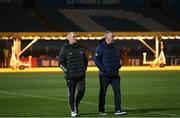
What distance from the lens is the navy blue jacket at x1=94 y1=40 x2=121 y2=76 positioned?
1638cm

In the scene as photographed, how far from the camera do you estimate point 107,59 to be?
16.4 meters

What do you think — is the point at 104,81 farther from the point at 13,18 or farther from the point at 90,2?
the point at 90,2

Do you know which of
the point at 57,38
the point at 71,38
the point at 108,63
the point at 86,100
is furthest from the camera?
the point at 57,38

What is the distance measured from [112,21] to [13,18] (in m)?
8.89

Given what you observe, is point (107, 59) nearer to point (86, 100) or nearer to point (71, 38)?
point (71, 38)

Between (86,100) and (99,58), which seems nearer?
(99,58)

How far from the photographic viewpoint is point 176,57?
172 ft

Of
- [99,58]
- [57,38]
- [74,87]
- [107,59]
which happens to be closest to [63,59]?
[74,87]

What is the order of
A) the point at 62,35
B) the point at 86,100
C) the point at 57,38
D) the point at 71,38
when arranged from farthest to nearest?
1. the point at 57,38
2. the point at 62,35
3. the point at 86,100
4. the point at 71,38

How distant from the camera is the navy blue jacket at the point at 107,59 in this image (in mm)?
16375

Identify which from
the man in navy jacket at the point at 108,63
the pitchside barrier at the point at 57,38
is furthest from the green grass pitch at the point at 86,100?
the pitchside barrier at the point at 57,38

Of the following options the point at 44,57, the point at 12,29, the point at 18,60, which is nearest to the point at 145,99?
the point at 18,60

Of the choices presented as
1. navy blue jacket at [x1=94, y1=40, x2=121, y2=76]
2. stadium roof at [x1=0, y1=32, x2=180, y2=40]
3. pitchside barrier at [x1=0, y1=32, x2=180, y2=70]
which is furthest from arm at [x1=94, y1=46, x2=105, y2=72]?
stadium roof at [x1=0, y1=32, x2=180, y2=40]

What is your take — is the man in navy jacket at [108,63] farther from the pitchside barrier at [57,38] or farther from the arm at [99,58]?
the pitchside barrier at [57,38]
